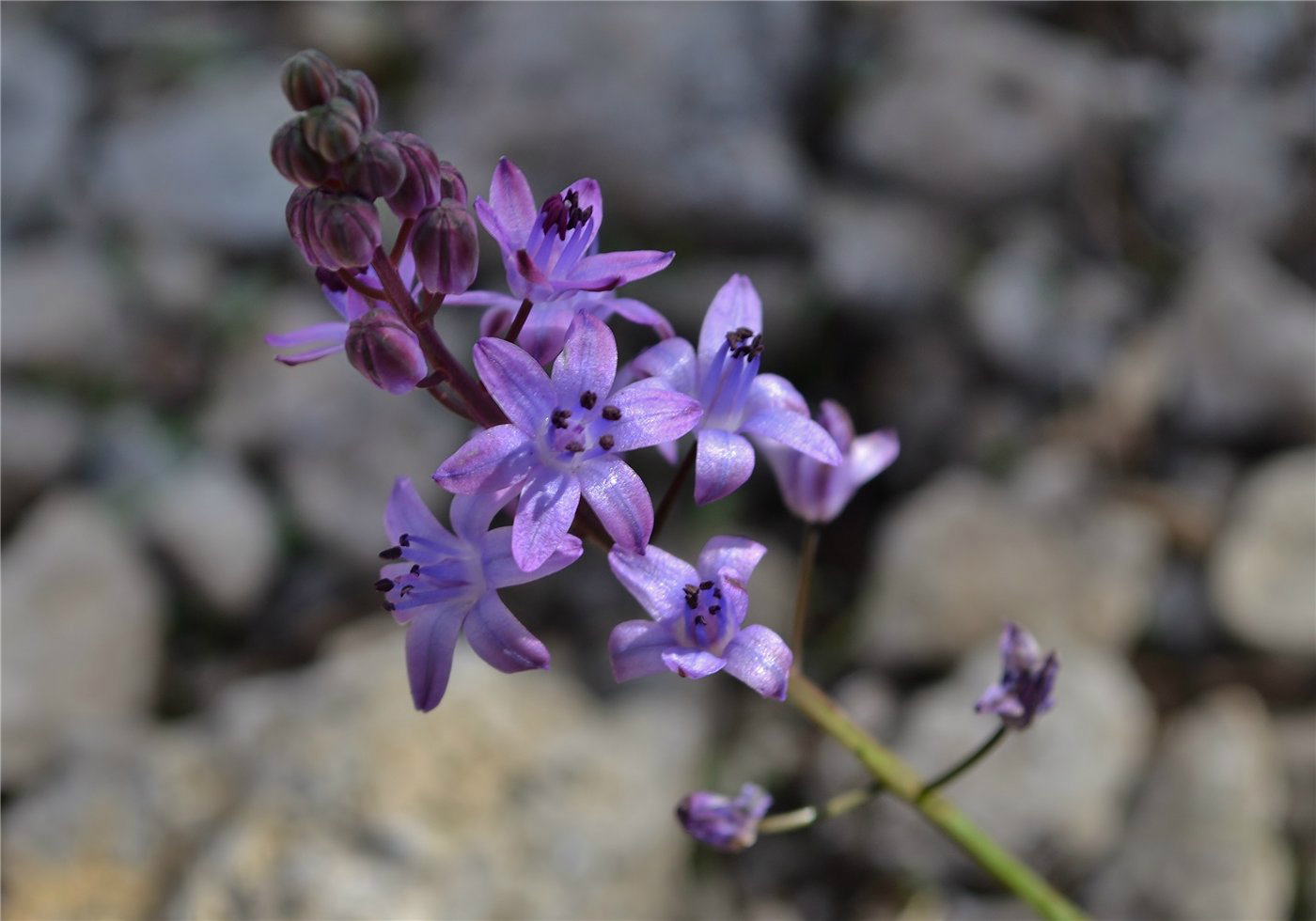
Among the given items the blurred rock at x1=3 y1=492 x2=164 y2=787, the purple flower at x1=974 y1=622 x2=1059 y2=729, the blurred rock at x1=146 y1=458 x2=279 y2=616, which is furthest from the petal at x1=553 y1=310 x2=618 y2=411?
the blurred rock at x1=146 y1=458 x2=279 y2=616

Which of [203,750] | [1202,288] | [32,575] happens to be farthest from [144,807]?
[1202,288]

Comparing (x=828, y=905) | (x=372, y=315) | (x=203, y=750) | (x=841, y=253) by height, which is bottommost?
(x=828, y=905)

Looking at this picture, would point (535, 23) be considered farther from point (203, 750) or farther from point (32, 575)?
point (203, 750)

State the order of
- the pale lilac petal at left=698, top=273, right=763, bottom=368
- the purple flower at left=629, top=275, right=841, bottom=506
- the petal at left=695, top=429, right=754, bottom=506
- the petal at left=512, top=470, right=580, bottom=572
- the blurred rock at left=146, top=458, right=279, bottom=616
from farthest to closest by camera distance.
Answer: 1. the blurred rock at left=146, top=458, right=279, bottom=616
2. the pale lilac petal at left=698, top=273, right=763, bottom=368
3. the purple flower at left=629, top=275, right=841, bottom=506
4. the petal at left=695, top=429, right=754, bottom=506
5. the petal at left=512, top=470, right=580, bottom=572

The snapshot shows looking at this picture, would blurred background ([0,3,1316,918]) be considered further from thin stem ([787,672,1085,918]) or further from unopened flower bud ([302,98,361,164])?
unopened flower bud ([302,98,361,164])

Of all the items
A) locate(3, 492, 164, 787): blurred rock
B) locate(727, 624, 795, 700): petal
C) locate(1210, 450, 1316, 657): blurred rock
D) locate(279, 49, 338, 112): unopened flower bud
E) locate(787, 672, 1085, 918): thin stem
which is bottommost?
locate(3, 492, 164, 787): blurred rock

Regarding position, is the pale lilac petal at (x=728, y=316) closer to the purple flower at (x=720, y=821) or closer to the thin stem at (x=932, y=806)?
the thin stem at (x=932, y=806)

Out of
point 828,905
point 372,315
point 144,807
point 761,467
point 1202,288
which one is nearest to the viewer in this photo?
point 372,315
